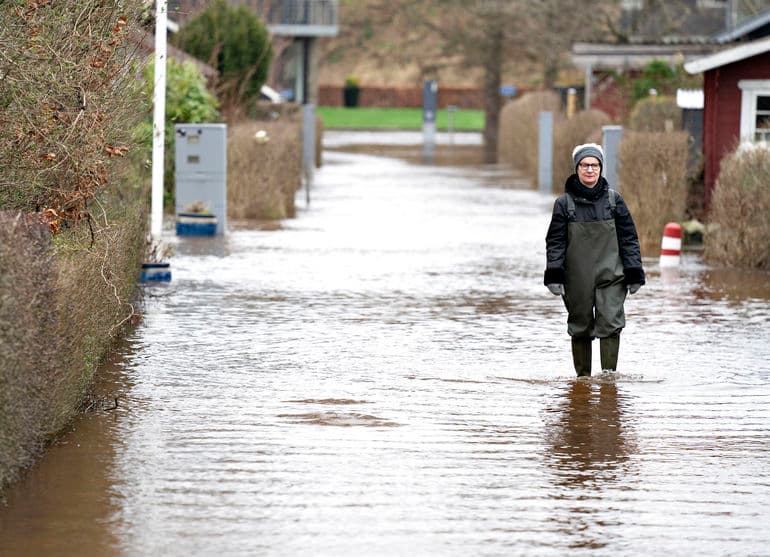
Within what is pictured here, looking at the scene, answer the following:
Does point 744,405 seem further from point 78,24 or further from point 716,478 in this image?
point 78,24

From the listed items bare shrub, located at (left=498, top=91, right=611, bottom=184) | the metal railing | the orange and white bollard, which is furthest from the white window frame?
the metal railing

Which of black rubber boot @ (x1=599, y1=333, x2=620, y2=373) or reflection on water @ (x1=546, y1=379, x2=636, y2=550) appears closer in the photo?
reflection on water @ (x1=546, y1=379, x2=636, y2=550)

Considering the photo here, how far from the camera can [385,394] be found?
9.87 m

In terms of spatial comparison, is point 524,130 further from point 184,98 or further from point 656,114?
point 184,98

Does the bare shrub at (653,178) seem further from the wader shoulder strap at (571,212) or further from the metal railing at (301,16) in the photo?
the metal railing at (301,16)

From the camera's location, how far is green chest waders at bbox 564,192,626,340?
10.3 meters

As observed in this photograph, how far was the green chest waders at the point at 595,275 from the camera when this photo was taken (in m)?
10.3

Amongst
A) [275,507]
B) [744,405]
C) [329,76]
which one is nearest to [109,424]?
[275,507]

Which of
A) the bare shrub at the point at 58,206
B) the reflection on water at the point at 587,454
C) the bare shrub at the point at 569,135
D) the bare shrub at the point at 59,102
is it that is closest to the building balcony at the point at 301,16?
the bare shrub at the point at 569,135

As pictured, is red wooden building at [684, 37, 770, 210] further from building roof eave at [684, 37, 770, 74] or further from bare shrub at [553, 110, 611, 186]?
bare shrub at [553, 110, 611, 186]

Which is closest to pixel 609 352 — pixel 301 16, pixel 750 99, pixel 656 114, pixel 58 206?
pixel 58 206

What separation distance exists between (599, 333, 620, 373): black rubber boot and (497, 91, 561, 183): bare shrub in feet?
80.6

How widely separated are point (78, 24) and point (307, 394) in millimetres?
2718

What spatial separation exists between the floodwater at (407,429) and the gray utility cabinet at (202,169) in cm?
468
